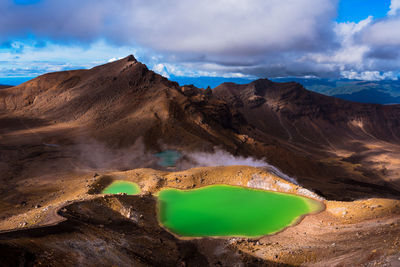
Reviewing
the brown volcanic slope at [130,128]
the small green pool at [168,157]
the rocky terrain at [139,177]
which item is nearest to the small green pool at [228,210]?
the rocky terrain at [139,177]

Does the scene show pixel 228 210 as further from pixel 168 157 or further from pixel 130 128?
pixel 130 128

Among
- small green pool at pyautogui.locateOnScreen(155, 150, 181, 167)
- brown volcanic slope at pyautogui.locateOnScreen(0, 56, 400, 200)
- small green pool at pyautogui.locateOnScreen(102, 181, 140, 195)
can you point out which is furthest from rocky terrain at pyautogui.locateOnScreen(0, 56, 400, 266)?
small green pool at pyautogui.locateOnScreen(155, 150, 181, 167)

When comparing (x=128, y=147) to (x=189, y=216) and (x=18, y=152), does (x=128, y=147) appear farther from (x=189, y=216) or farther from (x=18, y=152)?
(x=189, y=216)

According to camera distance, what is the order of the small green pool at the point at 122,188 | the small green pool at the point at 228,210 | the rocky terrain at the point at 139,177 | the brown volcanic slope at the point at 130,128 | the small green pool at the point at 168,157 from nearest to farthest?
1. the rocky terrain at the point at 139,177
2. the small green pool at the point at 228,210
3. the small green pool at the point at 122,188
4. the small green pool at the point at 168,157
5. the brown volcanic slope at the point at 130,128

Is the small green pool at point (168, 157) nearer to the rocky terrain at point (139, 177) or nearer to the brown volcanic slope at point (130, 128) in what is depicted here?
the rocky terrain at point (139, 177)

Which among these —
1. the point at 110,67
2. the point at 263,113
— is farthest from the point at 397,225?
the point at 263,113

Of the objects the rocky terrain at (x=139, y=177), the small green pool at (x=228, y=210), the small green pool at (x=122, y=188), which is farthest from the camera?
the small green pool at (x=122, y=188)
